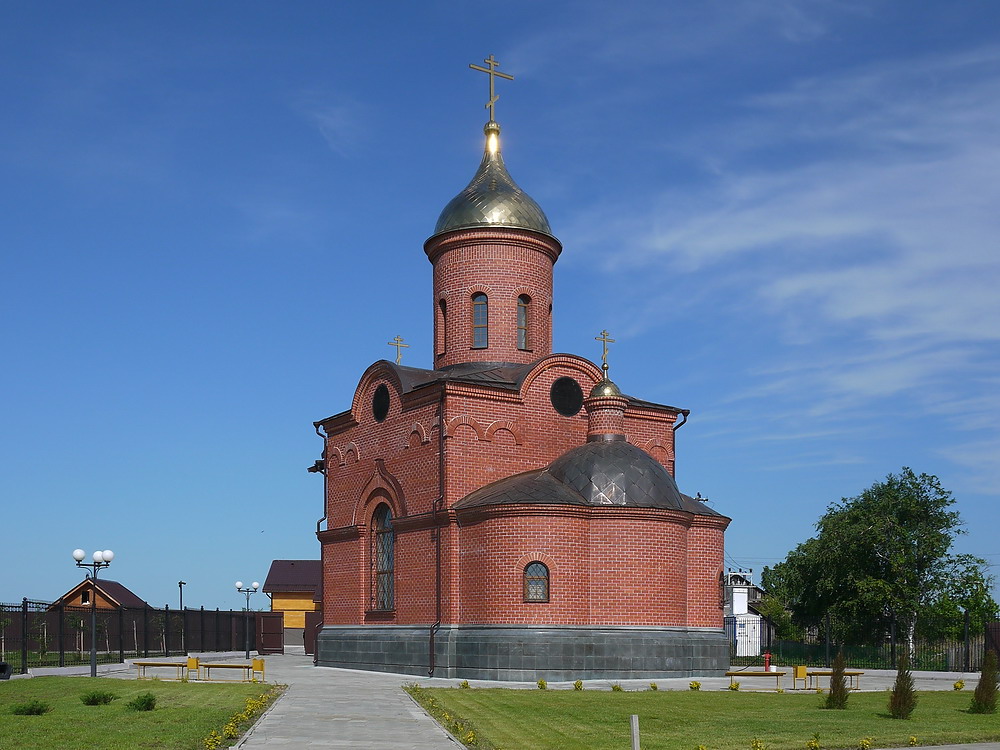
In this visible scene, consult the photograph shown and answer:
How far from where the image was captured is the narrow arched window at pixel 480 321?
101 feet

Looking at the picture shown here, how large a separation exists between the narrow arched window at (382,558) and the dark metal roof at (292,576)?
1227 inches

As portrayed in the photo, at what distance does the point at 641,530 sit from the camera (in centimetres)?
2542


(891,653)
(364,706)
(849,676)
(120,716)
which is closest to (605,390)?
(849,676)

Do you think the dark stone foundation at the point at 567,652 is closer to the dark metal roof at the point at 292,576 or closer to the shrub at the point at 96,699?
the shrub at the point at 96,699

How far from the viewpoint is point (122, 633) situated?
3341 cm

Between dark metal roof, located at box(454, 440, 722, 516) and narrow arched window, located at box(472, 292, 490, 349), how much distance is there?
5.00 m

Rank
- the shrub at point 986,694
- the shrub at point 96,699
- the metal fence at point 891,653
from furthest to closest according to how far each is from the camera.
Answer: the metal fence at point 891,653 < the shrub at point 96,699 < the shrub at point 986,694

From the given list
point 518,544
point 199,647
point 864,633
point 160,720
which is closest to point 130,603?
point 199,647

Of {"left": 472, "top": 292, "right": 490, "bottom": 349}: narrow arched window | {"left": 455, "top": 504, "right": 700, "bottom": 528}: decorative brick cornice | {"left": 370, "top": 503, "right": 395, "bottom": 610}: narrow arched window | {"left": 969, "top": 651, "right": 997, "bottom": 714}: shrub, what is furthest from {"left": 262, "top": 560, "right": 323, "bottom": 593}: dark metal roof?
{"left": 969, "top": 651, "right": 997, "bottom": 714}: shrub

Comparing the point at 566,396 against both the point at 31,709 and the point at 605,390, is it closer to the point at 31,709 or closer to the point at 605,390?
the point at 605,390

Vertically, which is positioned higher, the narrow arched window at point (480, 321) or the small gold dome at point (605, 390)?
the narrow arched window at point (480, 321)

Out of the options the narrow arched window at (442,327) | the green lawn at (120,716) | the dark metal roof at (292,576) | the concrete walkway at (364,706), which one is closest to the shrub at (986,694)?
the concrete walkway at (364,706)

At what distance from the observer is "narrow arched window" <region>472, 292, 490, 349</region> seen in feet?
101

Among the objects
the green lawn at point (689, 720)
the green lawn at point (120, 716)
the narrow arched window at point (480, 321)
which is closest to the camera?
the green lawn at point (120, 716)
